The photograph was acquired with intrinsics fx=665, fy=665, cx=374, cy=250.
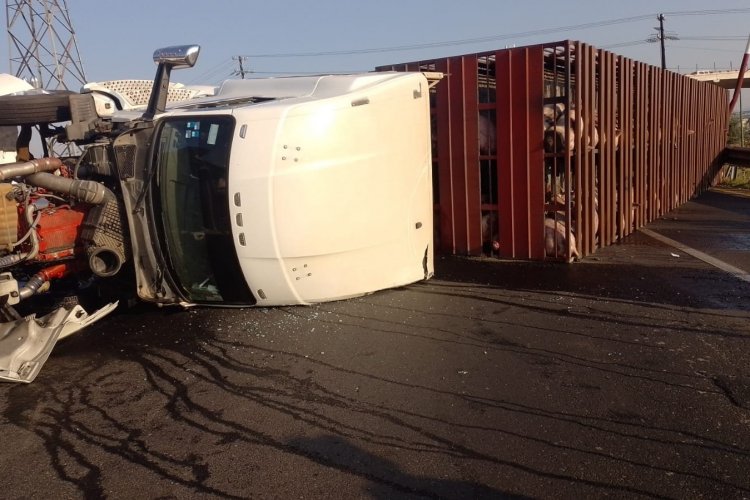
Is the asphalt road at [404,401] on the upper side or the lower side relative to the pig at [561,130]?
A: lower

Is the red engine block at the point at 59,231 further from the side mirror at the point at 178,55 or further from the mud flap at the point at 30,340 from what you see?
the side mirror at the point at 178,55

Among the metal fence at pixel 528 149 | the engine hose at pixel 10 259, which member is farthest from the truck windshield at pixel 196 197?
the metal fence at pixel 528 149

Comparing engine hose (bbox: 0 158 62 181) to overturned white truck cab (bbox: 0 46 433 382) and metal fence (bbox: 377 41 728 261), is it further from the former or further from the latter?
metal fence (bbox: 377 41 728 261)

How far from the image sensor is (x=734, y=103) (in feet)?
64.5

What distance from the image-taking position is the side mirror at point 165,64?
5742mm

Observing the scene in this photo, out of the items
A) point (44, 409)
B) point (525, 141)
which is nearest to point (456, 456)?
point (44, 409)

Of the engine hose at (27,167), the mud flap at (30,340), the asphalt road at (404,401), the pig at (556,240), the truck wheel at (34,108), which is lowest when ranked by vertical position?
the asphalt road at (404,401)

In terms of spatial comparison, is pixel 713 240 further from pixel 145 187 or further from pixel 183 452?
pixel 183 452

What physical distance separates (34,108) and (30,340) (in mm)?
2496

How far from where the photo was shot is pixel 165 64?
229 inches

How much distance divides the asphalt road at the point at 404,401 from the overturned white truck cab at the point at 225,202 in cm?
43

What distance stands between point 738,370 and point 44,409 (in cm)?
457

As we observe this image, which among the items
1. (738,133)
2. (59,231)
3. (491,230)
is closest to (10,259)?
(59,231)

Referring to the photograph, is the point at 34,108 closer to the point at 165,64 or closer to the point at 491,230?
the point at 165,64
